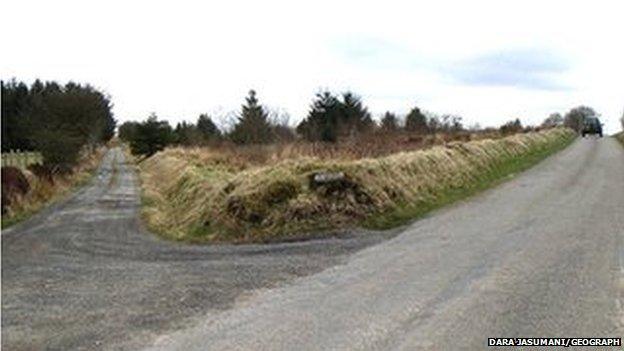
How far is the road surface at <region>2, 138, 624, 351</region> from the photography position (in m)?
8.26

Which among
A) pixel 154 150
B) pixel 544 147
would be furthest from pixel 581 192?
pixel 154 150

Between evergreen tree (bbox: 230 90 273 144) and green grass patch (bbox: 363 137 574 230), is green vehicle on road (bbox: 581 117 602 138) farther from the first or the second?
green grass patch (bbox: 363 137 574 230)

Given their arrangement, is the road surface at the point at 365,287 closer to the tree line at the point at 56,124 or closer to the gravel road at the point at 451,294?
the gravel road at the point at 451,294

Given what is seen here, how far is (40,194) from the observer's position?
36.1 m

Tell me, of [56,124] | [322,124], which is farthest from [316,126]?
[56,124]

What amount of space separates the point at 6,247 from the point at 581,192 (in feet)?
49.0

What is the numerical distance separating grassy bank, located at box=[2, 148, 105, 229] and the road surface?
10446 mm

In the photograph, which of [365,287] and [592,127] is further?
[592,127]

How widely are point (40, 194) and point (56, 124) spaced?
20.0m

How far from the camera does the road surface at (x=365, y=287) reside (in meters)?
8.26

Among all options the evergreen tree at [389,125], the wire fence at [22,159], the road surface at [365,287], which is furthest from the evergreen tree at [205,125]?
the road surface at [365,287]

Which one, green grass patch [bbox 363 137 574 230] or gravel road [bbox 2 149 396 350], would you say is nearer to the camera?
gravel road [bbox 2 149 396 350]

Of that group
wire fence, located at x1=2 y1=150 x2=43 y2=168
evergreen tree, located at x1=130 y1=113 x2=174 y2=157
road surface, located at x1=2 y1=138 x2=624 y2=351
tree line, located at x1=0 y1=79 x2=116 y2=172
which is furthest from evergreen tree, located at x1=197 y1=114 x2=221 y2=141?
road surface, located at x1=2 y1=138 x2=624 y2=351

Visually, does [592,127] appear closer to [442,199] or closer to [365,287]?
[442,199]
